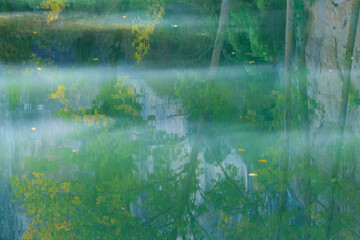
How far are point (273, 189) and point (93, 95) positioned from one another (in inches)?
63.4

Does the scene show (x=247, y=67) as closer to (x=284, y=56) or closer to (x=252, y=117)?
(x=284, y=56)

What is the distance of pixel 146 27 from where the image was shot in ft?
15.9

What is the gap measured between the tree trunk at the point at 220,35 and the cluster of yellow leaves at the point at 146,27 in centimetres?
59

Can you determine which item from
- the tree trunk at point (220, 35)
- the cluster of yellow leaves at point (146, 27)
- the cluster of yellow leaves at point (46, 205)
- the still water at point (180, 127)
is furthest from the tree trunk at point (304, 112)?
the cluster of yellow leaves at point (146, 27)

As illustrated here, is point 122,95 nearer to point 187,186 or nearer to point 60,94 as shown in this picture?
point 60,94

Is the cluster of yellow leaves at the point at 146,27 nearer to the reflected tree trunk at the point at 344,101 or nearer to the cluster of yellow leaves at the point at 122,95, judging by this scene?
the cluster of yellow leaves at the point at 122,95

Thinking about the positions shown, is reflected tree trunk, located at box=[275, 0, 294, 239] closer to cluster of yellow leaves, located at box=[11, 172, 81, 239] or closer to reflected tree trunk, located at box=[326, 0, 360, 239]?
reflected tree trunk, located at box=[326, 0, 360, 239]

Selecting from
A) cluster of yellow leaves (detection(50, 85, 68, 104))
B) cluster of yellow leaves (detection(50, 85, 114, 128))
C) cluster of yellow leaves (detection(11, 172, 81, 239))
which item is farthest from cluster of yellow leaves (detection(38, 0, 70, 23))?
cluster of yellow leaves (detection(11, 172, 81, 239))

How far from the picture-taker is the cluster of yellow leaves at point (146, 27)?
4346mm

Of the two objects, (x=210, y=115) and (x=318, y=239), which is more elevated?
(x=210, y=115)

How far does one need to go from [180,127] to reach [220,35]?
1.86m

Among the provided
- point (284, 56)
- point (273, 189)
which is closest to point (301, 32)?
point (284, 56)

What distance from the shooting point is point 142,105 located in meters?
3.32

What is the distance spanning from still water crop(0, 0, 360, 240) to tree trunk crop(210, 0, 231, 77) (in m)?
0.02
